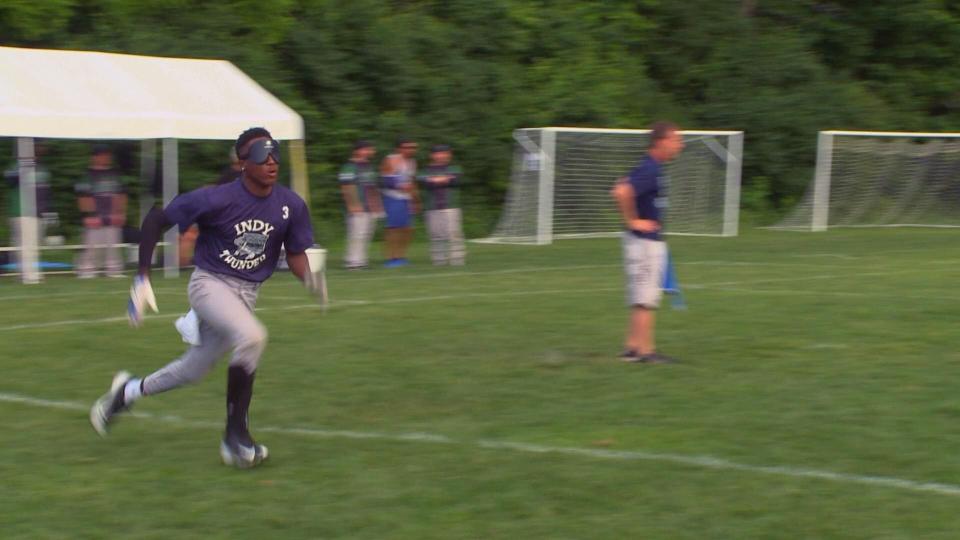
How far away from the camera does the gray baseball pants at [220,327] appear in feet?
21.9

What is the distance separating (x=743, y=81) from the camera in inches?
1227

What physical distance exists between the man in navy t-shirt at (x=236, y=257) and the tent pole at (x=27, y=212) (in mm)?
9870

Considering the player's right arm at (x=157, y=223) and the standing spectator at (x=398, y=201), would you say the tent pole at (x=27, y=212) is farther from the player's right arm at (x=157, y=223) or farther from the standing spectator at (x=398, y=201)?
Answer: the player's right arm at (x=157, y=223)

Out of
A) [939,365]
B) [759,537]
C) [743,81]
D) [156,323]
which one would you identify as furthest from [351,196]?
[743,81]

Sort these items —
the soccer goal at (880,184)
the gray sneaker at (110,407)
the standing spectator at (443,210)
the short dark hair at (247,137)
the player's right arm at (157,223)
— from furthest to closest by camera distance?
1. the soccer goal at (880,184)
2. the standing spectator at (443,210)
3. the gray sneaker at (110,407)
4. the short dark hair at (247,137)
5. the player's right arm at (157,223)

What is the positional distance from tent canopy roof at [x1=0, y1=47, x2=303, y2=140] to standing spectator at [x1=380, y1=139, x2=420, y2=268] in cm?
191

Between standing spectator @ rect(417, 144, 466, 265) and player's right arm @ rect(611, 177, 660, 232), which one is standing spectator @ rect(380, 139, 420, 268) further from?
player's right arm @ rect(611, 177, 660, 232)

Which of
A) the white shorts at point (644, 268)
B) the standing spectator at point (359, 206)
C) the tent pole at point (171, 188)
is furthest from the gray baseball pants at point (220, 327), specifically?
the standing spectator at point (359, 206)

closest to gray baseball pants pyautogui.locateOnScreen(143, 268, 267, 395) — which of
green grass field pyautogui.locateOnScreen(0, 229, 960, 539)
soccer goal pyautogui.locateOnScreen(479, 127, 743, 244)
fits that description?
green grass field pyautogui.locateOnScreen(0, 229, 960, 539)

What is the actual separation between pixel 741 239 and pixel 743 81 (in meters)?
7.83

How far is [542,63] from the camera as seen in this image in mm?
29266

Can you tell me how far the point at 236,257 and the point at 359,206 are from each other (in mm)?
11676

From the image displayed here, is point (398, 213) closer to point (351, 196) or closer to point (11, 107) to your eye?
point (351, 196)

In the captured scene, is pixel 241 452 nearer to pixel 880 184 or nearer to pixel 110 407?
pixel 110 407
